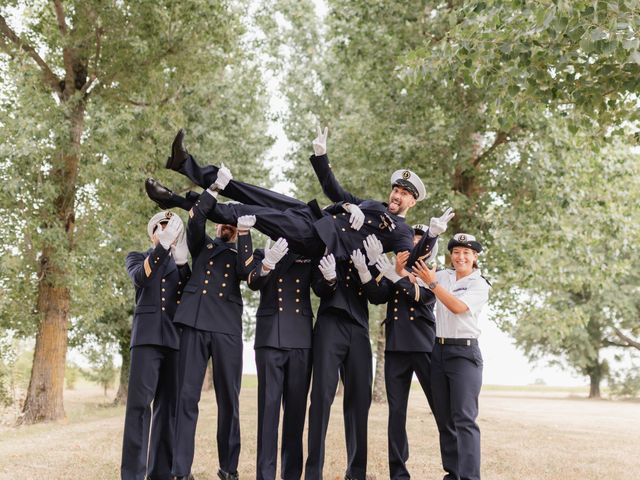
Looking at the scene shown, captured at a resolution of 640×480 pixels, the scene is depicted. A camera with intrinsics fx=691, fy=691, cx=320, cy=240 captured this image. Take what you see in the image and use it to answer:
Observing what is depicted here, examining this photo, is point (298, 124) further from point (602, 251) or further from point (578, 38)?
point (578, 38)

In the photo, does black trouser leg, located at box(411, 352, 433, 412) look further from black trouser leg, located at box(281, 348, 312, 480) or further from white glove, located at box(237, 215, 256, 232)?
white glove, located at box(237, 215, 256, 232)

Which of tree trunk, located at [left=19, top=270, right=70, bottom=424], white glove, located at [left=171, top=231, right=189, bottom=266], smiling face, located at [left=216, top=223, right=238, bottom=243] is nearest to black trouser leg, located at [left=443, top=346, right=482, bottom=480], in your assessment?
smiling face, located at [left=216, top=223, right=238, bottom=243]

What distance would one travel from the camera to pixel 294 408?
6742 mm

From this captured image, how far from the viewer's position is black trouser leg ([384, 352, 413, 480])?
688 centimetres

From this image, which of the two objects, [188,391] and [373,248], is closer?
[188,391]

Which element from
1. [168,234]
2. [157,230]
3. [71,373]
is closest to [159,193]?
[157,230]

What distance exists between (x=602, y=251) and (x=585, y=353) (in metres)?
18.9

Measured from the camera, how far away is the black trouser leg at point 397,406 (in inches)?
271

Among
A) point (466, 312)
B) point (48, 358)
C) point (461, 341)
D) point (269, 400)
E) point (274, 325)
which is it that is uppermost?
point (466, 312)

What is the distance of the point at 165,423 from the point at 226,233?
80.4 inches

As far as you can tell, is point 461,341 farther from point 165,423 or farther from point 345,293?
point 165,423

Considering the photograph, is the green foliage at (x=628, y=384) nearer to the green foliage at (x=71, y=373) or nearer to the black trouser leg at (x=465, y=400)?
the green foliage at (x=71, y=373)

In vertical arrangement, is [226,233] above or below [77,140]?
below

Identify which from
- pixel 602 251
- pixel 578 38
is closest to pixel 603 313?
pixel 602 251
